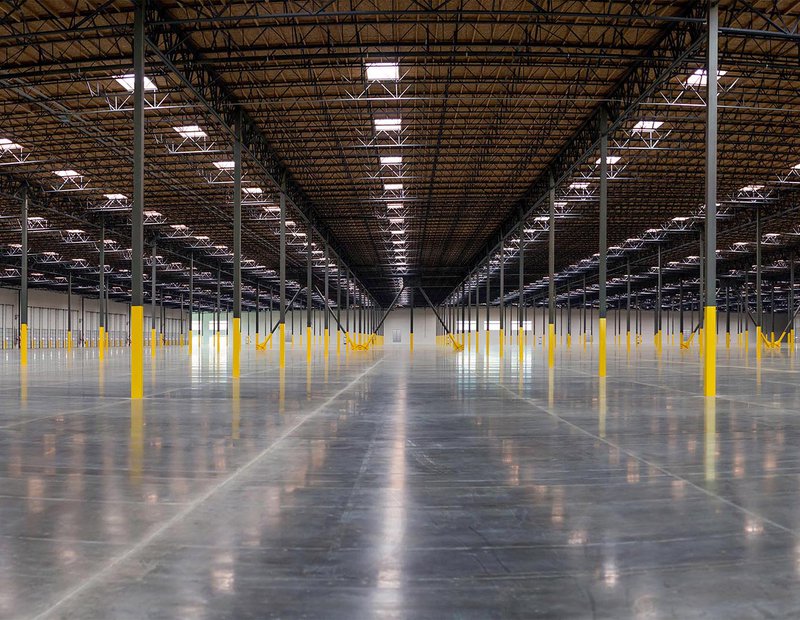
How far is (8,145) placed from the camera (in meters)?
26.8

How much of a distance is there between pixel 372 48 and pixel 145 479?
51.0 ft

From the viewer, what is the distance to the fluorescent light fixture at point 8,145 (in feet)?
85.6

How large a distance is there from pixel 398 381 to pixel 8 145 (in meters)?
20.2

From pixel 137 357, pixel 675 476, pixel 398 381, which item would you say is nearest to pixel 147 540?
pixel 675 476

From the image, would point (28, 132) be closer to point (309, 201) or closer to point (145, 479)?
point (309, 201)

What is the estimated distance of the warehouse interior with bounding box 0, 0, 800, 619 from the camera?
362 cm

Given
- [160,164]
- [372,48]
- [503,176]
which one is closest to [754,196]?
[503,176]

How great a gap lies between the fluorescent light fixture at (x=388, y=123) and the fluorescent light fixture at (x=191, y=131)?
6.97 m

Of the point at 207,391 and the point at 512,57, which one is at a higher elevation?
the point at 512,57

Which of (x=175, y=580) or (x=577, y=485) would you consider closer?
(x=175, y=580)

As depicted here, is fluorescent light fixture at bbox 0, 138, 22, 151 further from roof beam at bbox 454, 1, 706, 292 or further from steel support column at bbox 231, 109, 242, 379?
roof beam at bbox 454, 1, 706, 292

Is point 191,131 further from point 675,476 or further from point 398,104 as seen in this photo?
point 675,476

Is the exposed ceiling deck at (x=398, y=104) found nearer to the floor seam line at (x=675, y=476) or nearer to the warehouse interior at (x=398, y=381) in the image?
the warehouse interior at (x=398, y=381)

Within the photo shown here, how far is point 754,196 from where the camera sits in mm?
34812
